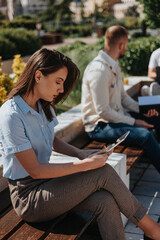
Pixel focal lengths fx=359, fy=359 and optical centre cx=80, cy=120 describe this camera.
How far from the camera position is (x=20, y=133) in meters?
1.97

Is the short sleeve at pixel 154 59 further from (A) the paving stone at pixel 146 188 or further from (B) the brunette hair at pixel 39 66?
(B) the brunette hair at pixel 39 66

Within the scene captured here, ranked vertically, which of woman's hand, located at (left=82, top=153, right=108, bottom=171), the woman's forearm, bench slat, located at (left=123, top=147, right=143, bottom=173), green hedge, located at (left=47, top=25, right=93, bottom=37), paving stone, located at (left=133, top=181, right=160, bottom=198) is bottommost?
green hedge, located at (left=47, top=25, right=93, bottom=37)

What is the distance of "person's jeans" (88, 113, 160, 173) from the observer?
3.44 m

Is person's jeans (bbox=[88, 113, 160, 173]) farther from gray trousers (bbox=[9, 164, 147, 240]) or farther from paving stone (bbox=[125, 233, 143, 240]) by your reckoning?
gray trousers (bbox=[9, 164, 147, 240])

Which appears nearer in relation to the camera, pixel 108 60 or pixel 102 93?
pixel 102 93

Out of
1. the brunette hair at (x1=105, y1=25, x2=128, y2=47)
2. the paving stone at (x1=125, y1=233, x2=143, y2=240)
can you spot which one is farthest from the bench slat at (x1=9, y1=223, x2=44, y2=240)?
the brunette hair at (x1=105, y1=25, x2=128, y2=47)

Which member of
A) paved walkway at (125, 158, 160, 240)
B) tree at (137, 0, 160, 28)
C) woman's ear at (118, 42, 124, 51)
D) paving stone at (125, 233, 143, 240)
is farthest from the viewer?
tree at (137, 0, 160, 28)

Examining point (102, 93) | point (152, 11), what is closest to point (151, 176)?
point (102, 93)

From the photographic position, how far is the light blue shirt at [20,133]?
1946mm

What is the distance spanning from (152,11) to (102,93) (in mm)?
6628

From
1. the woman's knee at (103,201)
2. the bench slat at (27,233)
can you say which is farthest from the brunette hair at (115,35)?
the bench slat at (27,233)

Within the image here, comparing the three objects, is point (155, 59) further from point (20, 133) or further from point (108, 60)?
point (20, 133)

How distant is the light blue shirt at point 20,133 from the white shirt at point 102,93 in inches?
50.4

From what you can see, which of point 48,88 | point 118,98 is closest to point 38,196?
point 48,88
